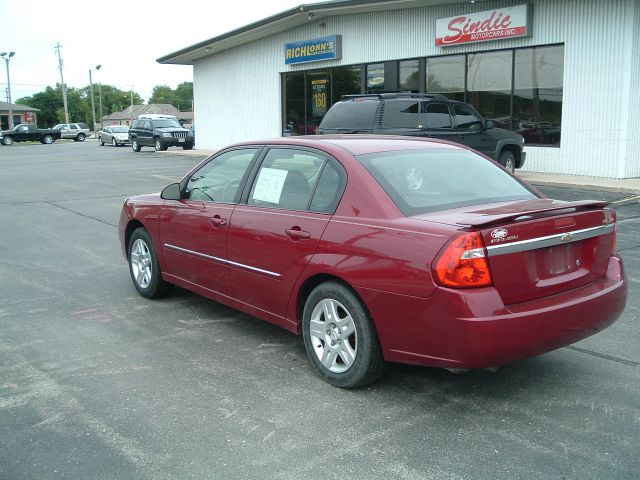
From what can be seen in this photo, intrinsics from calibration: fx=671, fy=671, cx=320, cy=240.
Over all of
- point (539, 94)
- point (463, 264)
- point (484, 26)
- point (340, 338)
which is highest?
point (484, 26)

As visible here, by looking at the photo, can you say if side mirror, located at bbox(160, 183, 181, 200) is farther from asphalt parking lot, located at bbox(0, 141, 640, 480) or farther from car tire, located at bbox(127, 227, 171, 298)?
asphalt parking lot, located at bbox(0, 141, 640, 480)

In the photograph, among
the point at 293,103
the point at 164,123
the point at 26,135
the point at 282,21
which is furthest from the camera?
the point at 26,135

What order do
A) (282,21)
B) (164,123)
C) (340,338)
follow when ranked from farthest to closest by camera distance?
(164,123), (282,21), (340,338)

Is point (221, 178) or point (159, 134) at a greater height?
point (159, 134)

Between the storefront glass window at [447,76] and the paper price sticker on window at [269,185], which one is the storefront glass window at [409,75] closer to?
the storefront glass window at [447,76]

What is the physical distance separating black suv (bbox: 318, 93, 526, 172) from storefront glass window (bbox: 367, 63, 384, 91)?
7341 millimetres

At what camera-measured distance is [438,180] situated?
14.9 ft

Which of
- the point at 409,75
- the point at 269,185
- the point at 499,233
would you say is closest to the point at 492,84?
the point at 409,75

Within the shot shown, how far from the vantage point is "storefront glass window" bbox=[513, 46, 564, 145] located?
17.2 m

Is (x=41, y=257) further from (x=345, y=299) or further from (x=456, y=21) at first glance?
(x=456, y=21)

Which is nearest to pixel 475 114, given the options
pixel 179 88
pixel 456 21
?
pixel 456 21

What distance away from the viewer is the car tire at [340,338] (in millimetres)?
4043

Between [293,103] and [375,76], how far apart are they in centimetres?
459

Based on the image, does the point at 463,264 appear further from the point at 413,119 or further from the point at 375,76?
the point at 375,76
